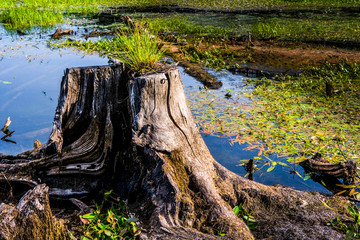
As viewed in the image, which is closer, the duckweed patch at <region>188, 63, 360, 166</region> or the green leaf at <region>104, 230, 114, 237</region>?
the green leaf at <region>104, 230, 114, 237</region>

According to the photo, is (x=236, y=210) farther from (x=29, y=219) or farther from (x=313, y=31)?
(x=313, y=31)

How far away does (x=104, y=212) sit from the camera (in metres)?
2.62

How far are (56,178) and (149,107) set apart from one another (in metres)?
1.10

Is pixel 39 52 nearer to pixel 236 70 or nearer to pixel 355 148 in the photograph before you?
pixel 236 70

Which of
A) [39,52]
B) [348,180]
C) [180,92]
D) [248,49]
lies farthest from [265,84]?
[39,52]

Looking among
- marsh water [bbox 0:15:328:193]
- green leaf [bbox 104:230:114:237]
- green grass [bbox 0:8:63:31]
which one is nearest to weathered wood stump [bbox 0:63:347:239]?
green leaf [bbox 104:230:114:237]

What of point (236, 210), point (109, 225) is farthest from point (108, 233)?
point (236, 210)

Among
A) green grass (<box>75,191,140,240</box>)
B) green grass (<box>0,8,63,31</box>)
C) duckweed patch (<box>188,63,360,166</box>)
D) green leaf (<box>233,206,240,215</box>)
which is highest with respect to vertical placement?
green grass (<box>0,8,63,31</box>)

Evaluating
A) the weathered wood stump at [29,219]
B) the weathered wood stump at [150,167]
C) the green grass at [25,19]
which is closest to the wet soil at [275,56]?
the weathered wood stump at [150,167]

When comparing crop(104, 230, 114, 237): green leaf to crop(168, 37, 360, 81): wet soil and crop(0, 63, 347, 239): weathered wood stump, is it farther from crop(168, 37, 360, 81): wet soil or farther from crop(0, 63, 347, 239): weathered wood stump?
crop(168, 37, 360, 81): wet soil

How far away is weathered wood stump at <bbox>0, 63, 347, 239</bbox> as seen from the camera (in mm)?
2367

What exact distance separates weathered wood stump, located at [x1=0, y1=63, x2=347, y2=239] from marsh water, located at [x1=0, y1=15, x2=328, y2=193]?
1076 mm

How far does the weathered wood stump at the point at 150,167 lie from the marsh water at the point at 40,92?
108 centimetres

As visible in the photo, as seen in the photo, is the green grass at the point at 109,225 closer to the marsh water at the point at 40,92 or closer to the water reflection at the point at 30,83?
the marsh water at the point at 40,92
